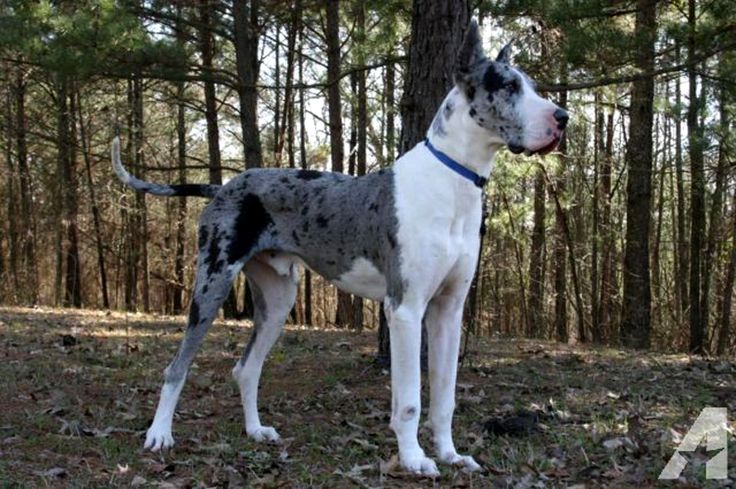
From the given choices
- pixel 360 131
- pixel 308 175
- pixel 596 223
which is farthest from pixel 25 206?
pixel 308 175

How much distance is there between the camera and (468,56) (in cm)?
379

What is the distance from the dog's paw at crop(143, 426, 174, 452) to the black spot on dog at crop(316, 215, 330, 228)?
4.62ft

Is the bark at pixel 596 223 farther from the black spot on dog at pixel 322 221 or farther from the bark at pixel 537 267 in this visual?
the black spot on dog at pixel 322 221

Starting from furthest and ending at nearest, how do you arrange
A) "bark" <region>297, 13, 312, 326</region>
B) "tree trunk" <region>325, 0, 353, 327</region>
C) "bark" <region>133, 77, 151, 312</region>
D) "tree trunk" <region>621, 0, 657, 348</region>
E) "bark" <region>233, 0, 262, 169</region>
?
"bark" <region>297, 13, 312, 326</region> < "bark" <region>133, 77, 151, 312</region> < "tree trunk" <region>325, 0, 353, 327</region> < "bark" <region>233, 0, 262, 169</region> < "tree trunk" <region>621, 0, 657, 348</region>

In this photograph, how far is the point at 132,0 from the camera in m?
10.8

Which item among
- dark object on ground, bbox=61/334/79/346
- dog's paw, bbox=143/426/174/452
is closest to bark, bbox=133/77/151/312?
dark object on ground, bbox=61/334/79/346

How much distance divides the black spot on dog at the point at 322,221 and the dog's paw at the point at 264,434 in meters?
1.26

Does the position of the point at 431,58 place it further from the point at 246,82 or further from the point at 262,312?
the point at 246,82

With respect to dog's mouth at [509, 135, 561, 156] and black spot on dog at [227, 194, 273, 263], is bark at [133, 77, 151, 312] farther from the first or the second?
dog's mouth at [509, 135, 561, 156]

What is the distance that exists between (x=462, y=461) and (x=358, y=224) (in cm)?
131

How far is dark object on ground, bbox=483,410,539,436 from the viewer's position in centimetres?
461

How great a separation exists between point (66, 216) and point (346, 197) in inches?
644

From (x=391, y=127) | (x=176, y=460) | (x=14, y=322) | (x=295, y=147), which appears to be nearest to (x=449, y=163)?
(x=176, y=460)

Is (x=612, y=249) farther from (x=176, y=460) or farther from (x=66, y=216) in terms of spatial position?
(x=176, y=460)
